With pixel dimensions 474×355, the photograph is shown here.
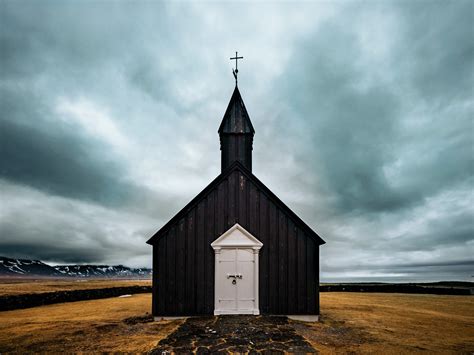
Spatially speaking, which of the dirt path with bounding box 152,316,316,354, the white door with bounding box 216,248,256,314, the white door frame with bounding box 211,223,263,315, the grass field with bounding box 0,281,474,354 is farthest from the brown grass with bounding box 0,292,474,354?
the white door frame with bounding box 211,223,263,315

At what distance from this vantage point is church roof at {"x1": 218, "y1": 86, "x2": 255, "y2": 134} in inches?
621

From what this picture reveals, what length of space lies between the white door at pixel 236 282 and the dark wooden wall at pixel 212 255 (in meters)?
0.39

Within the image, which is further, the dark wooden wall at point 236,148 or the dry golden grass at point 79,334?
the dark wooden wall at point 236,148

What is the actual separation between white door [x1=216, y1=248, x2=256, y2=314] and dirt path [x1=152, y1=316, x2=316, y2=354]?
0.77 m

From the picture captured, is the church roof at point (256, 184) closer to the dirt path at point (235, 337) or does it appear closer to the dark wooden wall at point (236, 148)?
the dark wooden wall at point (236, 148)

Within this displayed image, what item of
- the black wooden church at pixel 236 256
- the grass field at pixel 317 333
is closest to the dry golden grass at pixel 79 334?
the grass field at pixel 317 333

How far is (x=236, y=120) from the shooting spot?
15.9 meters

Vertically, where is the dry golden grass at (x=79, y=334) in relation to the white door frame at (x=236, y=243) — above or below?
below

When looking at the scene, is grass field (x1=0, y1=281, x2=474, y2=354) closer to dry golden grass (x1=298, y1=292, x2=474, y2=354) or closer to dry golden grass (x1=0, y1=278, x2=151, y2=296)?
dry golden grass (x1=298, y1=292, x2=474, y2=354)

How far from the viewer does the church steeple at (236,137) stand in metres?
15.7

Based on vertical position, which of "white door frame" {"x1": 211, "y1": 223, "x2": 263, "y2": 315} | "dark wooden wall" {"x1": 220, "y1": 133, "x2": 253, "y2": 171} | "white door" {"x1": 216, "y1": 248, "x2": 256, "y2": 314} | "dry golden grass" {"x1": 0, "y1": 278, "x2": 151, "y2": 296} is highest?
"dark wooden wall" {"x1": 220, "y1": 133, "x2": 253, "y2": 171}

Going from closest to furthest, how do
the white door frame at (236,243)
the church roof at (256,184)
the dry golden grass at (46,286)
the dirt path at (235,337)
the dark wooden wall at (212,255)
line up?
the dirt path at (235,337) → the dark wooden wall at (212,255) → the white door frame at (236,243) → the church roof at (256,184) → the dry golden grass at (46,286)

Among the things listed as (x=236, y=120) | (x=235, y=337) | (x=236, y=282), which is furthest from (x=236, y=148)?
(x=235, y=337)

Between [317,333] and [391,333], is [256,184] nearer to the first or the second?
[317,333]
